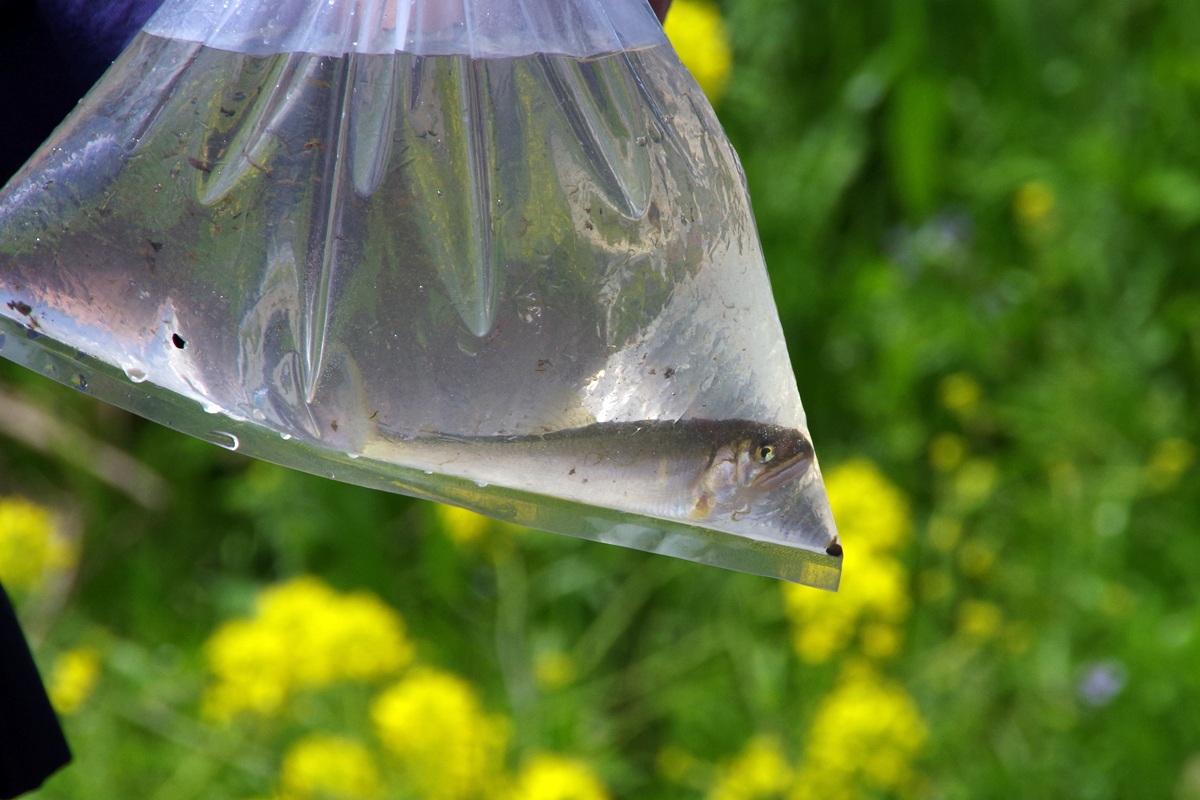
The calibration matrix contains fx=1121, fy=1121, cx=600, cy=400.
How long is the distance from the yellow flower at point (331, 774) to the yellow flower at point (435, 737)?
0.04m

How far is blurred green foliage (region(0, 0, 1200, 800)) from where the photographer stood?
1374mm

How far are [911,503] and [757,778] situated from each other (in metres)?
0.67

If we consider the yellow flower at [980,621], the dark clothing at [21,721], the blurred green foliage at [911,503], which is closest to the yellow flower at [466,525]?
the blurred green foliage at [911,503]

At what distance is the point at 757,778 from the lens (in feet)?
3.97

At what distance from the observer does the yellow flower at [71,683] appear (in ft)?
4.33

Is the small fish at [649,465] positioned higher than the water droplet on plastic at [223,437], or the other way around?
the water droplet on plastic at [223,437]

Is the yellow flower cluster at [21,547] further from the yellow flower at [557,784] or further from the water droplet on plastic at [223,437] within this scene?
the water droplet on plastic at [223,437]

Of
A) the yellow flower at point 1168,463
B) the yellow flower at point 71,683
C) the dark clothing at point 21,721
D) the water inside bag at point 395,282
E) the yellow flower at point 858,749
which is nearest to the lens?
the water inside bag at point 395,282

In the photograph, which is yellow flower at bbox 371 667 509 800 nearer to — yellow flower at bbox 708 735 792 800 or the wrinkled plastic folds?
yellow flower at bbox 708 735 792 800

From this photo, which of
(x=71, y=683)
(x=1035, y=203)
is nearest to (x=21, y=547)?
(x=71, y=683)

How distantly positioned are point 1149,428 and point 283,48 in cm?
148

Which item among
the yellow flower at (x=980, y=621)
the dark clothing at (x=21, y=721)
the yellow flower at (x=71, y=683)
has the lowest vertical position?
the yellow flower at (x=980, y=621)

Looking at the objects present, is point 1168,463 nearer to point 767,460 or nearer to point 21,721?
point 767,460

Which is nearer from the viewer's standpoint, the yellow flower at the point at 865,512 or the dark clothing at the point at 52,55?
the dark clothing at the point at 52,55
